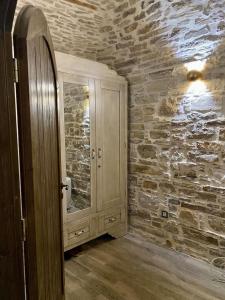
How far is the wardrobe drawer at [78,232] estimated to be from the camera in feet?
8.53

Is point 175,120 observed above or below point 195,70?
below

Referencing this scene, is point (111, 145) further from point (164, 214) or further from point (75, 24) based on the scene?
point (75, 24)

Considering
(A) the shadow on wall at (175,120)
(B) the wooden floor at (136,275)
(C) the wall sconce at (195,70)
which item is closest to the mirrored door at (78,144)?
(B) the wooden floor at (136,275)

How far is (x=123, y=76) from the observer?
3.23 meters

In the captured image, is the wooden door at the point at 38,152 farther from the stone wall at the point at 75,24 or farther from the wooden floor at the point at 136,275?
the stone wall at the point at 75,24

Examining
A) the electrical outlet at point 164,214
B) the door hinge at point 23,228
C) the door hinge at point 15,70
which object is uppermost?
the door hinge at point 15,70

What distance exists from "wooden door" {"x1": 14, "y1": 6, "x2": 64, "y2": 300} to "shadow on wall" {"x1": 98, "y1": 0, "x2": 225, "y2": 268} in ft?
5.45

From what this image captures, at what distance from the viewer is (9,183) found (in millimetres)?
950

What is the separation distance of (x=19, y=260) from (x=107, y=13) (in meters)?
2.85

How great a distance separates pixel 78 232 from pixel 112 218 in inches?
21.9

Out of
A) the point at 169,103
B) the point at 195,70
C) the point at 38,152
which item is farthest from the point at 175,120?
the point at 38,152

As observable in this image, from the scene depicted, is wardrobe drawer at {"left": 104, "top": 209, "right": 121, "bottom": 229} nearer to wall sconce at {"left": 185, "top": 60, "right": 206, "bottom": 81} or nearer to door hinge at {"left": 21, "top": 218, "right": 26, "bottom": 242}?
wall sconce at {"left": 185, "top": 60, "right": 206, "bottom": 81}

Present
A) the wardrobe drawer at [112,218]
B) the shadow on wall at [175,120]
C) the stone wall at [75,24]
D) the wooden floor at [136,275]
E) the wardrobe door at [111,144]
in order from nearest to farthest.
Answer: the wooden floor at [136,275] → the shadow on wall at [175,120] → the stone wall at [75,24] → the wardrobe door at [111,144] → the wardrobe drawer at [112,218]

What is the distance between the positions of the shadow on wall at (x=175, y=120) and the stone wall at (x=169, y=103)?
1cm
